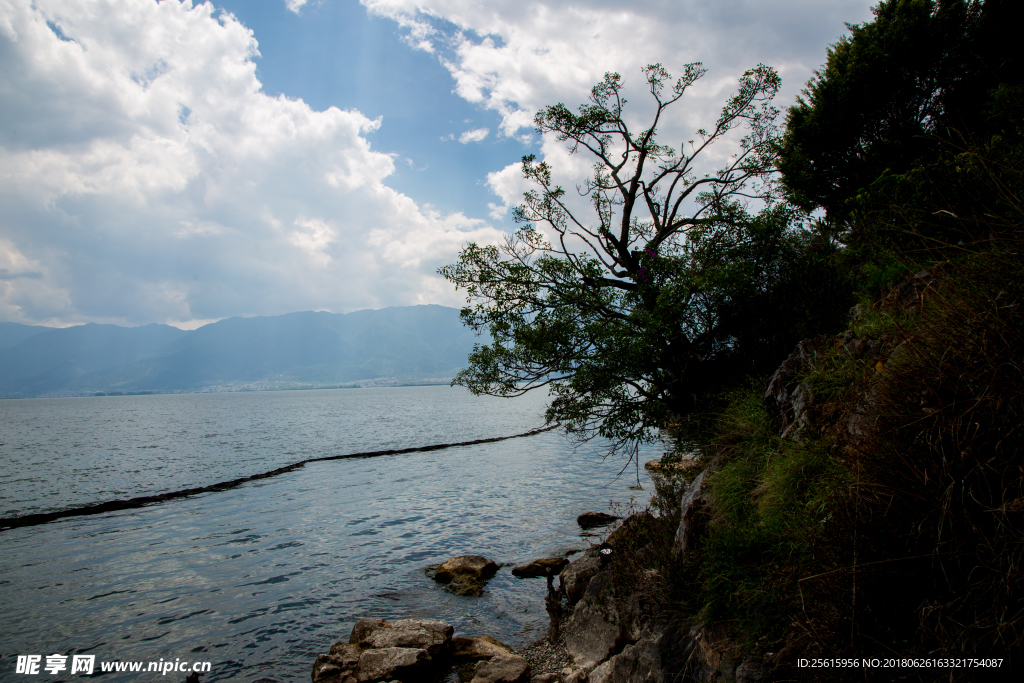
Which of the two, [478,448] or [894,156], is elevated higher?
[894,156]

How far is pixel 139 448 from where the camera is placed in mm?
51281

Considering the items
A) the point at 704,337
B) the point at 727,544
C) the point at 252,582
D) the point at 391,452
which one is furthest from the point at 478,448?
→ the point at 727,544

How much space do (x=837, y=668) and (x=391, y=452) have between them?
43.7 m

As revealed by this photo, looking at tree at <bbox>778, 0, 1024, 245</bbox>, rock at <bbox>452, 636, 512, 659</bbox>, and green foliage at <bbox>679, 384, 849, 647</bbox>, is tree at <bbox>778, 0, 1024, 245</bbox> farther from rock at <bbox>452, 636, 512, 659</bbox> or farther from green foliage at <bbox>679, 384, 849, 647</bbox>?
rock at <bbox>452, 636, 512, 659</bbox>

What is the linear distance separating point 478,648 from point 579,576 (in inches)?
108

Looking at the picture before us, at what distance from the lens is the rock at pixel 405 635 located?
10062 millimetres

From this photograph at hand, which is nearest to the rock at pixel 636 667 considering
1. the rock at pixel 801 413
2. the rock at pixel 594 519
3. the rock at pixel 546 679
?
the rock at pixel 546 679

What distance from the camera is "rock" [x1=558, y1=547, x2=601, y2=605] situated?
36.3ft

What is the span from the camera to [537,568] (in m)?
14.9

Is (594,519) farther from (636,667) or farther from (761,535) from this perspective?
(761,535)

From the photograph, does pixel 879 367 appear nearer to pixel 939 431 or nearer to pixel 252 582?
pixel 939 431

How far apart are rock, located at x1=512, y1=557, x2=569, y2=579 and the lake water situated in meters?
0.47

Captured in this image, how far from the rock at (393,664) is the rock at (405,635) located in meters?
0.30

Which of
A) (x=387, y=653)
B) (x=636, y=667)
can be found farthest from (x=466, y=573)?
(x=636, y=667)
